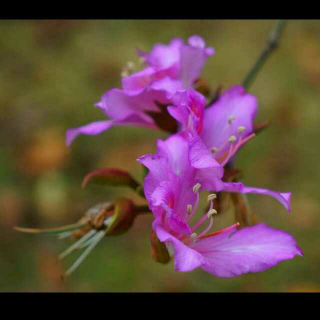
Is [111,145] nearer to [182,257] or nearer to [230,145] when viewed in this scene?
[230,145]

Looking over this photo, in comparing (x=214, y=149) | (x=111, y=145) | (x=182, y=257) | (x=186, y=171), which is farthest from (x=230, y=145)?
(x=111, y=145)

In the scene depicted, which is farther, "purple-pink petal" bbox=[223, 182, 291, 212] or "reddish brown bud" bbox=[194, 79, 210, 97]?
"reddish brown bud" bbox=[194, 79, 210, 97]

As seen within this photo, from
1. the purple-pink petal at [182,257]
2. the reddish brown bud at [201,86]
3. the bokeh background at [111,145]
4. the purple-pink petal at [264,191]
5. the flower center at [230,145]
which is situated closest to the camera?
the purple-pink petal at [182,257]

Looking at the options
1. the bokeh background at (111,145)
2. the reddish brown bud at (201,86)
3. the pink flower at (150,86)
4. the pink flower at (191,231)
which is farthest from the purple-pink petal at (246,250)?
the bokeh background at (111,145)

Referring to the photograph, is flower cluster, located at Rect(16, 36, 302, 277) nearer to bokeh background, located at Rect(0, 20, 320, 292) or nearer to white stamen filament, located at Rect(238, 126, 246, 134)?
white stamen filament, located at Rect(238, 126, 246, 134)

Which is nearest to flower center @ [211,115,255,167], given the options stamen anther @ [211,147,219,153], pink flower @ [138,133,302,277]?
stamen anther @ [211,147,219,153]

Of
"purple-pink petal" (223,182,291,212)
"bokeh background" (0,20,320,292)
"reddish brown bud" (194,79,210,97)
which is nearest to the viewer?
"purple-pink petal" (223,182,291,212)

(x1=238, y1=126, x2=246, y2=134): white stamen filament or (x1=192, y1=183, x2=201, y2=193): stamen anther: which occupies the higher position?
(x1=238, y1=126, x2=246, y2=134): white stamen filament

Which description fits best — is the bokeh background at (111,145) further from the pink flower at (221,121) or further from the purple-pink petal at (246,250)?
the purple-pink petal at (246,250)
